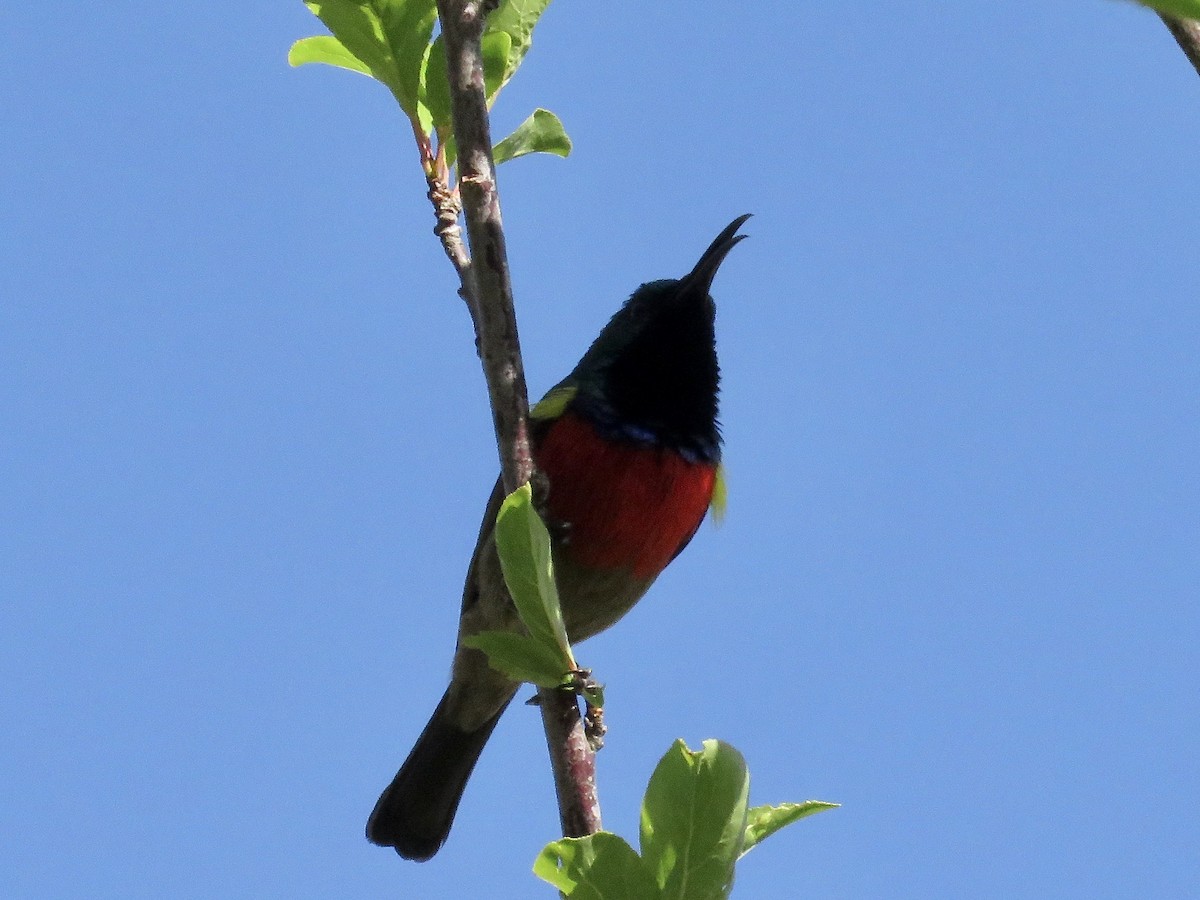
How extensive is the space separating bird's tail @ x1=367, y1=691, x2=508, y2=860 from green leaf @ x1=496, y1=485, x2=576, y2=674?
409cm

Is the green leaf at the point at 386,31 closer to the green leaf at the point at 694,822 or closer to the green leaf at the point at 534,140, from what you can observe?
the green leaf at the point at 534,140

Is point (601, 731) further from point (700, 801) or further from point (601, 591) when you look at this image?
point (601, 591)

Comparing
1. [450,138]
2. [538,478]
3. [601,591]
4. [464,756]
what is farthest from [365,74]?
[464,756]

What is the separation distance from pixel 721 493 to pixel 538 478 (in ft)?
7.92

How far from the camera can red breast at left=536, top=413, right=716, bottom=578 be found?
18.2ft

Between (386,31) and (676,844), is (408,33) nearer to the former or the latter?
(386,31)

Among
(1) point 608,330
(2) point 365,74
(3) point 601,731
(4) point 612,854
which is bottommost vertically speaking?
(4) point 612,854

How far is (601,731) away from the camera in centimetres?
365

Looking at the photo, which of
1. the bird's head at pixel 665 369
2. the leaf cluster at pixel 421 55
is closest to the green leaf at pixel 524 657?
the leaf cluster at pixel 421 55

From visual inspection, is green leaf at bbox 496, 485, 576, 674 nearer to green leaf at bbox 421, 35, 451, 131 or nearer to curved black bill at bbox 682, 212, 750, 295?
green leaf at bbox 421, 35, 451, 131

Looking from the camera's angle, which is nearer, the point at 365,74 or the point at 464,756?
the point at 365,74

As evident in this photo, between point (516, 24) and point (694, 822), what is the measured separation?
262cm

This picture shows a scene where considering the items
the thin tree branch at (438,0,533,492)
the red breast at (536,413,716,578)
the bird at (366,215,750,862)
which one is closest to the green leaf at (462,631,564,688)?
the thin tree branch at (438,0,533,492)

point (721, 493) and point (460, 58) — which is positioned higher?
point (721, 493)
